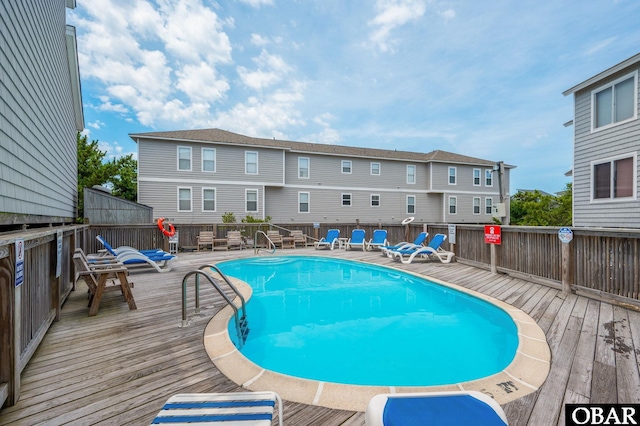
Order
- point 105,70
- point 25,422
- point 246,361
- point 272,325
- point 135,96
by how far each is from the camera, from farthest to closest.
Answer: point 135,96 → point 105,70 → point 272,325 → point 246,361 → point 25,422

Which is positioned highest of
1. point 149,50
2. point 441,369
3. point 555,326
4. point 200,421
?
point 149,50

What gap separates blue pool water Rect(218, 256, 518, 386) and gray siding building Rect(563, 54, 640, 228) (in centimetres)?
751

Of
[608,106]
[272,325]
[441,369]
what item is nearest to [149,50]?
[272,325]

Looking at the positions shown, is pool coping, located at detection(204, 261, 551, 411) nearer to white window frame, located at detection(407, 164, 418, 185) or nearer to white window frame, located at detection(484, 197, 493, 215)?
white window frame, located at detection(407, 164, 418, 185)

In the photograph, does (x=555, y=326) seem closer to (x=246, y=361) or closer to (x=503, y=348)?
(x=503, y=348)

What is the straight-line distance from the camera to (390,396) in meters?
1.43

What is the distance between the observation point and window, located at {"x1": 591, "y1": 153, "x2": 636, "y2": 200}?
8.32m

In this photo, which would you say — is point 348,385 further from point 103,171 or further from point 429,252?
point 103,171

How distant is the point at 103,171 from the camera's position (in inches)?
838

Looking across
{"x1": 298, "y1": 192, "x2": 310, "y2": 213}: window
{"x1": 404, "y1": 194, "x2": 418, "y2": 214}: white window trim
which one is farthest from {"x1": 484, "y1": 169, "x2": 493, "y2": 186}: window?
{"x1": 298, "y1": 192, "x2": 310, "y2": 213}: window

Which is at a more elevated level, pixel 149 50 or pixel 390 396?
pixel 149 50

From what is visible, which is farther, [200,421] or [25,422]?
[25,422]

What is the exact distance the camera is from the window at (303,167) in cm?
1798

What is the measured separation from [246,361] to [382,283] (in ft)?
16.5
